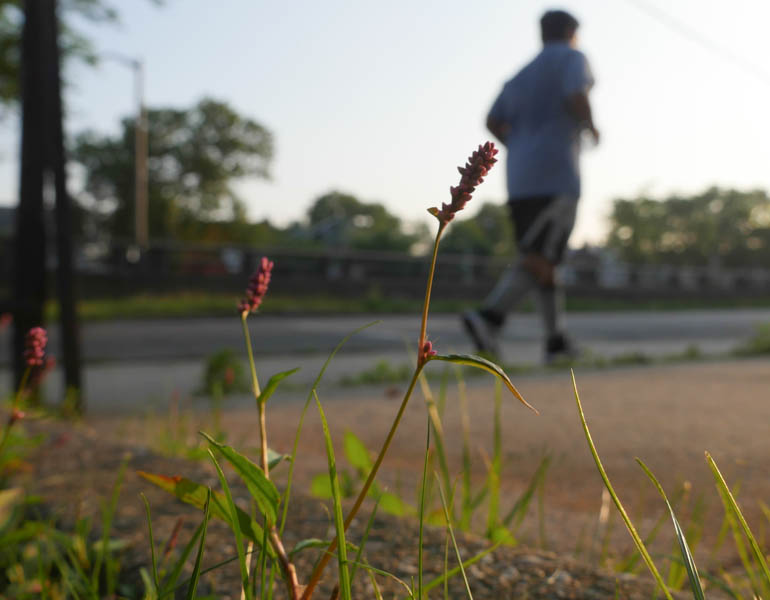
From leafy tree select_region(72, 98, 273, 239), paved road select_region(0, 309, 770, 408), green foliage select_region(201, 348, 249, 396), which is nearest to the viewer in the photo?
green foliage select_region(201, 348, 249, 396)

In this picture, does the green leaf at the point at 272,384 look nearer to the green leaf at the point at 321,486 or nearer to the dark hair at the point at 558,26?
the green leaf at the point at 321,486

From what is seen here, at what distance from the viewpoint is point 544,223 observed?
3207 millimetres

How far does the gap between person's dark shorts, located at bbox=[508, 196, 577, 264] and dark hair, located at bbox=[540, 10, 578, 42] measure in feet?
2.23

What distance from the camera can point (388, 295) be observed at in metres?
17.5

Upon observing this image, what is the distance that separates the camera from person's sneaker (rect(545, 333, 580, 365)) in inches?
149

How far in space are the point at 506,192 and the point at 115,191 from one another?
48.8 metres

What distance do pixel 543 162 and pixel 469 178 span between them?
2654 millimetres

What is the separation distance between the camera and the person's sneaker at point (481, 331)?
11.9ft

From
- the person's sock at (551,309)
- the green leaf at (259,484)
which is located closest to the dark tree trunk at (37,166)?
the person's sock at (551,309)

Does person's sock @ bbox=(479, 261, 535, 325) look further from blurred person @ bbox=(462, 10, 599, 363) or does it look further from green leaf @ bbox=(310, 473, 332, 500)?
green leaf @ bbox=(310, 473, 332, 500)

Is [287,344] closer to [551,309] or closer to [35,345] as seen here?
[551,309]

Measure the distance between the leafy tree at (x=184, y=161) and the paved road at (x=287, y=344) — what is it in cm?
3660

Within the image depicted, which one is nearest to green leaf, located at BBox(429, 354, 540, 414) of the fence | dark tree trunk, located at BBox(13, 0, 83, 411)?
dark tree trunk, located at BBox(13, 0, 83, 411)

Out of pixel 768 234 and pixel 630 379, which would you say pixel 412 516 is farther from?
pixel 768 234
